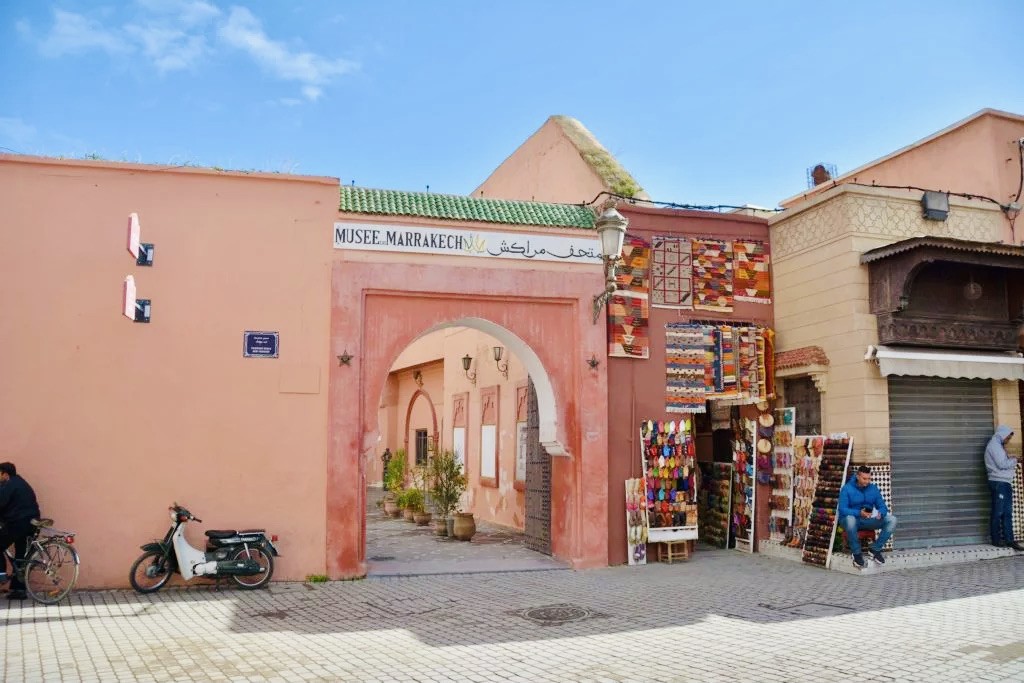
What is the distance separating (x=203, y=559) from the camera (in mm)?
8414

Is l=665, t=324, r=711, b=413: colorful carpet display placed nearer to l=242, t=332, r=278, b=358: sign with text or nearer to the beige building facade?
the beige building facade

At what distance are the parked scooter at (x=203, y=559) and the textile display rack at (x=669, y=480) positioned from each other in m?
4.60

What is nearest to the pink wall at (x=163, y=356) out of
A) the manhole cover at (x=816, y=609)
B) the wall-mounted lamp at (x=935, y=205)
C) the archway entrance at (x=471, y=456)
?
the archway entrance at (x=471, y=456)

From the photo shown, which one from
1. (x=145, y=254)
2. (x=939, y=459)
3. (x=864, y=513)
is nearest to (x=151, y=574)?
(x=145, y=254)

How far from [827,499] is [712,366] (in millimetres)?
2172

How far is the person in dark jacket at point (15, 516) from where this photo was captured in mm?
7801

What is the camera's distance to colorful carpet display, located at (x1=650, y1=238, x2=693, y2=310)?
34.9 feet

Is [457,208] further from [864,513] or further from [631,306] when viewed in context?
[864,513]

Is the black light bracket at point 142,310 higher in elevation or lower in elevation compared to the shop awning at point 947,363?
higher

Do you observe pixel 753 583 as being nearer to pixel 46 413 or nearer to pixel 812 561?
pixel 812 561

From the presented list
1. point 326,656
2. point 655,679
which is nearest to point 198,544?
point 326,656

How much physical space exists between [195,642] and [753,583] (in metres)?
5.69

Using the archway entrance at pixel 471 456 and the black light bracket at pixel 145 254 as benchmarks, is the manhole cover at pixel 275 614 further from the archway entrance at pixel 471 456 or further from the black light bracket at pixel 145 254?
the black light bracket at pixel 145 254

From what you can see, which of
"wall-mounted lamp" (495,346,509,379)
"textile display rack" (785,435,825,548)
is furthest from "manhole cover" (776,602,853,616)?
"wall-mounted lamp" (495,346,509,379)
